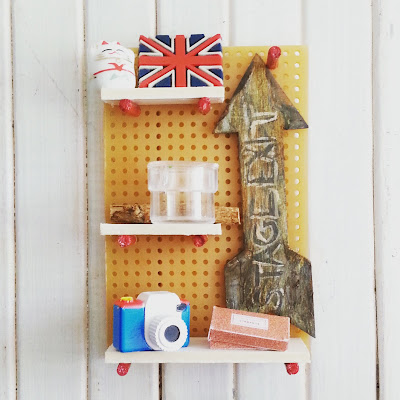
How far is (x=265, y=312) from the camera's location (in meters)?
1.17

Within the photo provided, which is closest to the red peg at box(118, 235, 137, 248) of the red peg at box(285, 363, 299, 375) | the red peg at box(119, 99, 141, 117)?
the red peg at box(119, 99, 141, 117)

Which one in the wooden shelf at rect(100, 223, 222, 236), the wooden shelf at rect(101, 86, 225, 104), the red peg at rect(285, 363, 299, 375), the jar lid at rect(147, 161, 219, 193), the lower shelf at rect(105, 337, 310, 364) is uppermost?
the wooden shelf at rect(101, 86, 225, 104)

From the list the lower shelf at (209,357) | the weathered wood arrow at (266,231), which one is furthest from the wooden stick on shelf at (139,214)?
the lower shelf at (209,357)

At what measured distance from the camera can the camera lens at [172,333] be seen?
1030mm

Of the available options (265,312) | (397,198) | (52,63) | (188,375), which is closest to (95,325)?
(188,375)

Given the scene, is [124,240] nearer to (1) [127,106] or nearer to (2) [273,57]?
(1) [127,106]

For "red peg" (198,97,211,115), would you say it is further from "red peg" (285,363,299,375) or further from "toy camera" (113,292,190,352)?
"red peg" (285,363,299,375)

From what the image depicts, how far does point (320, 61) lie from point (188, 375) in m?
0.74

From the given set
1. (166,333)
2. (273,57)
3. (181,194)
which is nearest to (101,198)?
(181,194)

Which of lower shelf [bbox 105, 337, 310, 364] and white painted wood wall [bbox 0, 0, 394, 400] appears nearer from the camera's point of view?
lower shelf [bbox 105, 337, 310, 364]

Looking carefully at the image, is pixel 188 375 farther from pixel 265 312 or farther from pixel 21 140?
pixel 21 140

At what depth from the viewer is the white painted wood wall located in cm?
121

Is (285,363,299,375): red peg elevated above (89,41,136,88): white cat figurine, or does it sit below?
below

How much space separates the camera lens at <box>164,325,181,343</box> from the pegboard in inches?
6.0
